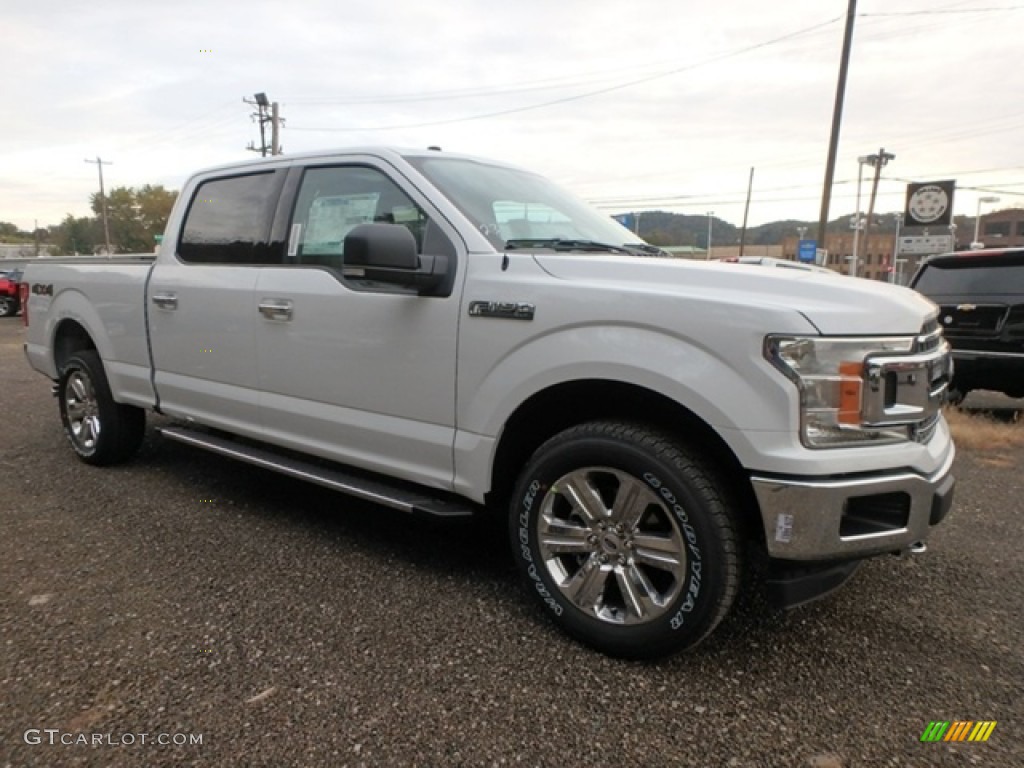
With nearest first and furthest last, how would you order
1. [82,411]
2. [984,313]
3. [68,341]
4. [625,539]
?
[625,539], [82,411], [68,341], [984,313]

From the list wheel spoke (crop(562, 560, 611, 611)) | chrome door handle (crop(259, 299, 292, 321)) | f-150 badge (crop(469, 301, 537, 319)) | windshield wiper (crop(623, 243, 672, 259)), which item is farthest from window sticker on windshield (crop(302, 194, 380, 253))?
wheel spoke (crop(562, 560, 611, 611))

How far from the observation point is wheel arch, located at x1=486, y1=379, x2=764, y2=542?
2.50m

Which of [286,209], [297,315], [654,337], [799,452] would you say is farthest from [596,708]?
[286,209]

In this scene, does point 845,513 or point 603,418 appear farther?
point 603,418

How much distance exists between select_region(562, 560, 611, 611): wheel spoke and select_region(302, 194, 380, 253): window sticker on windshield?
1.87 m

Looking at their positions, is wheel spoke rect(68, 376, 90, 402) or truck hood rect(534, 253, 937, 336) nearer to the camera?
truck hood rect(534, 253, 937, 336)

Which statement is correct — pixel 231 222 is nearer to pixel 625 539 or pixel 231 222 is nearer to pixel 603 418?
pixel 603 418

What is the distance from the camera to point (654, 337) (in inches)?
97.0

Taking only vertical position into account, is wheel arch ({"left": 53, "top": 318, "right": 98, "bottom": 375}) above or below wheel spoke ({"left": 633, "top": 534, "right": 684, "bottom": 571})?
above

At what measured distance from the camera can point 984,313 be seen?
667 centimetres

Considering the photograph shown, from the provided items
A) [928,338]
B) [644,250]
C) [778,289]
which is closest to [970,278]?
[644,250]

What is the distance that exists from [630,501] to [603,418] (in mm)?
356

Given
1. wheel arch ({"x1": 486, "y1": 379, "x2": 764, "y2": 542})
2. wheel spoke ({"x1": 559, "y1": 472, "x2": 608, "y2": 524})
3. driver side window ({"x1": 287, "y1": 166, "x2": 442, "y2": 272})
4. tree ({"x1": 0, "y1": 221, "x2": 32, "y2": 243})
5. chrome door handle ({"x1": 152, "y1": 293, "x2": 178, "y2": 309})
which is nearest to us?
wheel arch ({"x1": 486, "y1": 379, "x2": 764, "y2": 542})

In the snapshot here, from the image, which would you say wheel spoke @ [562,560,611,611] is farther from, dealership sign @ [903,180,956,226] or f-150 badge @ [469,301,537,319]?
dealership sign @ [903,180,956,226]
